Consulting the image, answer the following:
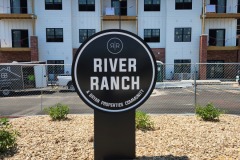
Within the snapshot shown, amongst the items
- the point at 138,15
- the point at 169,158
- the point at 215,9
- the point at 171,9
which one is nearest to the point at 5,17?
the point at 138,15

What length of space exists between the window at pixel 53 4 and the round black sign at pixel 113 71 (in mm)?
25525

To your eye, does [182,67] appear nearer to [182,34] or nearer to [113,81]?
[182,34]

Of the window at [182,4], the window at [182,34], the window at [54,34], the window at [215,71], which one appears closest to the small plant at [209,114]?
the window at [182,34]

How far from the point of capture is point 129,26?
96.2 ft

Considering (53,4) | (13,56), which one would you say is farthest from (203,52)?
(13,56)

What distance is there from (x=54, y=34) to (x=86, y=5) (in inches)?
191

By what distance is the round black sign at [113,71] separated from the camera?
4559 millimetres

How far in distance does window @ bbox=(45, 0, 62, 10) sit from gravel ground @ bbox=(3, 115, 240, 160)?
73.0 feet

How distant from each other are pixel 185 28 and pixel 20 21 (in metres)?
18.5

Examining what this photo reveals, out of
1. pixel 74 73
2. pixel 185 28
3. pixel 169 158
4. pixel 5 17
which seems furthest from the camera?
pixel 185 28

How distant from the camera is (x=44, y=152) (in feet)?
17.9

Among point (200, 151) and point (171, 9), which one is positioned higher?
point (171, 9)

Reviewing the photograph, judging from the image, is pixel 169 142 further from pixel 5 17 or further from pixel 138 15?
pixel 5 17

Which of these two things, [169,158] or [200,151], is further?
[200,151]
